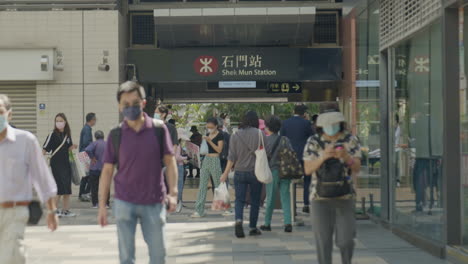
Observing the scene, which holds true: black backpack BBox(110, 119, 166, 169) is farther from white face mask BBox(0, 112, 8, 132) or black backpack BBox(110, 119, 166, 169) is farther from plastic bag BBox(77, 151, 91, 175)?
plastic bag BBox(77, 151, 91, 175)

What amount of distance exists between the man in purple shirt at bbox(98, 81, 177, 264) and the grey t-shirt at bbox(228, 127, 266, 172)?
4.70 meters

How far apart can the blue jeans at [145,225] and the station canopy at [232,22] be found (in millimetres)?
13280

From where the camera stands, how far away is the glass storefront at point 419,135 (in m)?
9.06

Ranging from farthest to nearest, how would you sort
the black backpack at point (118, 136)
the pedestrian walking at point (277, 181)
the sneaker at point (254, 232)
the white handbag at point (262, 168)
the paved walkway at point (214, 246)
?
the pedestrian walking at point (277, 181), the sneaker at point (254, 232), the white handbag at point (262, 168), the paved walkway at point (214, 246), the black backpack at point (118, 136)

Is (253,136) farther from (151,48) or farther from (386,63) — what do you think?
(151,48)

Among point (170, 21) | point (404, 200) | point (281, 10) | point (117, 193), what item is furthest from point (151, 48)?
point (117, 193)

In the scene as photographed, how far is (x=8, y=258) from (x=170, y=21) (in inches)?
537

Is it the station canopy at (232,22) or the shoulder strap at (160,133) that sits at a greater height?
the station canopy at (232,22)

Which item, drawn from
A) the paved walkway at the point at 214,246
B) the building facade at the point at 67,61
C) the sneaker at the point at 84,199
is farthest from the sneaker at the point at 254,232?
the building facade at the point at 67,61

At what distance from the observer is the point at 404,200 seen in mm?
10594

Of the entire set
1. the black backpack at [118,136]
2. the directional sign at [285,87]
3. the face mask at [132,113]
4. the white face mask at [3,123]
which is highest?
the directional sign at [285,87]

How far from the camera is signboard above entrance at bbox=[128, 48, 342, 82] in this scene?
64.2 feet

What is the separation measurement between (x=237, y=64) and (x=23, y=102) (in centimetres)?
512

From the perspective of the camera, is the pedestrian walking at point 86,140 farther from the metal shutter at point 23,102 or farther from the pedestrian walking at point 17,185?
the pedestrian walking at point 17,185
